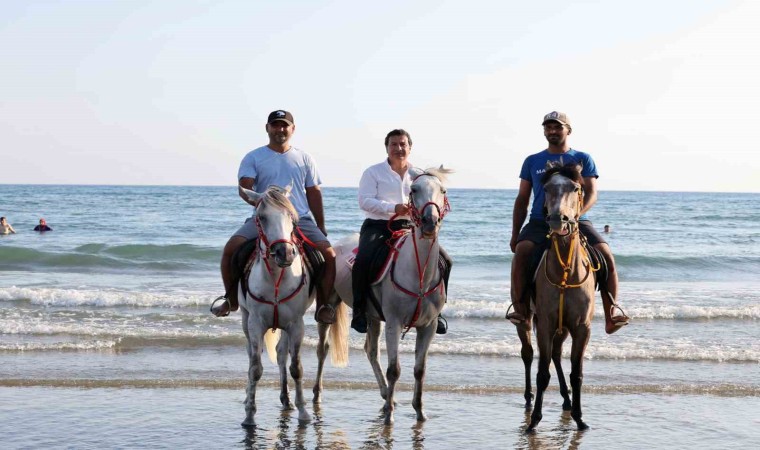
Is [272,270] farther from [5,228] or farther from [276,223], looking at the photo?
[5,228]

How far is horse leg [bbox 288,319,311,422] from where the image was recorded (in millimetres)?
7090

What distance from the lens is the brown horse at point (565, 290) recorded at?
6318 millimetres

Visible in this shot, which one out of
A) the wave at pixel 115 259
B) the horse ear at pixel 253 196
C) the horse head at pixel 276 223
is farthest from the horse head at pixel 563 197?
the wave at pixel 115 259

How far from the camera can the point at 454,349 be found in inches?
419

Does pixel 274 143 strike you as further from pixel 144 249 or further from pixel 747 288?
pixel 144 249

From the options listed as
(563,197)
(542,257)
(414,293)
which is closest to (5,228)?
(414,293)

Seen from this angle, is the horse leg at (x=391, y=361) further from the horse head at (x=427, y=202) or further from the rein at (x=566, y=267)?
the rein at (x=566, y=267)

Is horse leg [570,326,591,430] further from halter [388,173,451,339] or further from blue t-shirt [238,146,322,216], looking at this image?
blue t-shirt [238,146,322,216]

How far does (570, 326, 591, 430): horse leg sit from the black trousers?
1208 mm

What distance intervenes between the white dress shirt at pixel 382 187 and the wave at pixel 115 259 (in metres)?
15.6

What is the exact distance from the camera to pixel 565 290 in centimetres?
665

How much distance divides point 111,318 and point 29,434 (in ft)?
21.3

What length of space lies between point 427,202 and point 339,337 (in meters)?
2.44

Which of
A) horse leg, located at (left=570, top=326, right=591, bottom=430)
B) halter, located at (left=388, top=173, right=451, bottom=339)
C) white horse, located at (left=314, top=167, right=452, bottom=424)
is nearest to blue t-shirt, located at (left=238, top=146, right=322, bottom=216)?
→ halter, located at (left=388, top=173, right=451, bottom=339)
